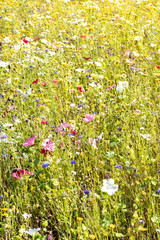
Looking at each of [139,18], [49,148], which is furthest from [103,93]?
[139,18]

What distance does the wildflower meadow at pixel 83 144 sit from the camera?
145 centimetres

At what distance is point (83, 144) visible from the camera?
195 centimetres

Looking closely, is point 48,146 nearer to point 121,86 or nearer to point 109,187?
point 109,187

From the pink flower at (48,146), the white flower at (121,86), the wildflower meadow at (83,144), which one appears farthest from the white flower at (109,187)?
the white flower at (121,86)

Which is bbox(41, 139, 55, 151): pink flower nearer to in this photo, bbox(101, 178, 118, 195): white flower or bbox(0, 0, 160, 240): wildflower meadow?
bbox(0, 0, 160, 240): wildflower meadow

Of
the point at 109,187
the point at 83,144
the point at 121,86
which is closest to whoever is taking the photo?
the point at 109,187

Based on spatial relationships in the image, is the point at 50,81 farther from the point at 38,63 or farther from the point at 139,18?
the point at 139,18

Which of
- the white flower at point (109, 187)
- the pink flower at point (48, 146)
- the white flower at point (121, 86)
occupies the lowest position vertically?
the white flower at point (109, 187)

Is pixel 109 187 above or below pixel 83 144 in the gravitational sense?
below

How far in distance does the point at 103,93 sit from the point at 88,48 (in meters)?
1.23

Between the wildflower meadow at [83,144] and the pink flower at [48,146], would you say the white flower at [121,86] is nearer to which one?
the wildflower meadow at [83,144]

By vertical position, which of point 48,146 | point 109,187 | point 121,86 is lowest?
point 109,187

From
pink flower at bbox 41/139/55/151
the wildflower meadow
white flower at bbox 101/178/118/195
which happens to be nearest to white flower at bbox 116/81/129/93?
the wildflower meadow

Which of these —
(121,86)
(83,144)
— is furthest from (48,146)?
(121,86)
